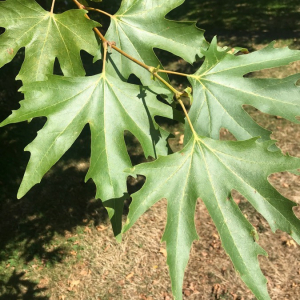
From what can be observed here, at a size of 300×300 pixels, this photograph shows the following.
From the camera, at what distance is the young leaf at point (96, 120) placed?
1703 mm

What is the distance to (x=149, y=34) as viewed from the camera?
2025mm

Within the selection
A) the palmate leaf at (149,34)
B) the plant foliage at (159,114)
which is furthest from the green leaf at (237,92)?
the palmate leaf at (149,34)

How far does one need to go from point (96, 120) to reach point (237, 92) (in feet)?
2.40

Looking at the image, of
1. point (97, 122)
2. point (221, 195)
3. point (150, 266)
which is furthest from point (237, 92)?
point (150, 266)

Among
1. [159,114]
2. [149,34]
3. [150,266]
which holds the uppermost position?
[149,34]

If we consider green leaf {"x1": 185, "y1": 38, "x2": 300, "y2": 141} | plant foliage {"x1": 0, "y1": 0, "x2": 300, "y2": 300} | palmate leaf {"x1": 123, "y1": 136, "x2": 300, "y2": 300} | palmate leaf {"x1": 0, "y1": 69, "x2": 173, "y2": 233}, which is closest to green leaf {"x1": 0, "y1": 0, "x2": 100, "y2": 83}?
plant foliage {"x1": 0, "y1": 0, "x2": 300, "y2": 300}

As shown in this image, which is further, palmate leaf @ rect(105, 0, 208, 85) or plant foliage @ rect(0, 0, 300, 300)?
palmate leaf @ rect(105, 0, 208, 85)

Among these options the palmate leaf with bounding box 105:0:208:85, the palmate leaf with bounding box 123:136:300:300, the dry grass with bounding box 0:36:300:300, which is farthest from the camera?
the dry grass with bounding box 0:36:300:300

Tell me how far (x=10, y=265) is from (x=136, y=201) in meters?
4.42

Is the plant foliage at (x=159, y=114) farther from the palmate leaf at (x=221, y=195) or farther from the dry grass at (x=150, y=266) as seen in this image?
the dry grass at (x=150, y=266)

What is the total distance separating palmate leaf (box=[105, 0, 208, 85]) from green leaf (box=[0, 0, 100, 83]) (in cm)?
21

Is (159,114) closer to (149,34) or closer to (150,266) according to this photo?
(149,34)

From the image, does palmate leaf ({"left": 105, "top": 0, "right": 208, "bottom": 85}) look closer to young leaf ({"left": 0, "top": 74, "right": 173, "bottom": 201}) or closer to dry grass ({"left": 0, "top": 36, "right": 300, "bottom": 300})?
young leaf ({"left": 0, "top": 74, "right": 173, "bottom": 201})

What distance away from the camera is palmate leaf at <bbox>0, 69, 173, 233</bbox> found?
1703 mm
